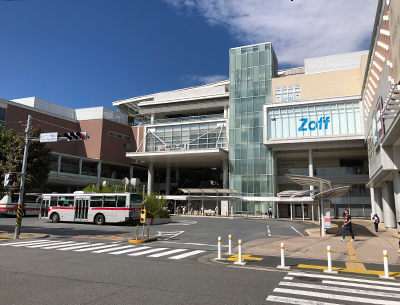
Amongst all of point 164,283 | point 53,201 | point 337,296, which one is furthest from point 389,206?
point 53,201

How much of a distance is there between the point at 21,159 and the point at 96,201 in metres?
8.91

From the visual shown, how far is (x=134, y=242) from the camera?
16.5 metres

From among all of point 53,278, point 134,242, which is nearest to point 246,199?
point 134,242

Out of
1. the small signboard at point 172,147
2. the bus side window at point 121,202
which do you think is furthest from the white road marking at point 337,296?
the small signboard at point 172,147

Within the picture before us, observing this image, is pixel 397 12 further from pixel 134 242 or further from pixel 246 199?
pixel 246 199

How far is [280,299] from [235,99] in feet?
153

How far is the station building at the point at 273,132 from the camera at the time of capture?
4425cm

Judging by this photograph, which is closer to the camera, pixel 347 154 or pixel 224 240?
pixel 224 240

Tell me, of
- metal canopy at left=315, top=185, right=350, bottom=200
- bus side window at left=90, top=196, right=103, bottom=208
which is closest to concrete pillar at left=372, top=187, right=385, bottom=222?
metal canopy at left=315, top=185, right=350, bottom=200

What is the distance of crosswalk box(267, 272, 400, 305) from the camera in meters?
6.52

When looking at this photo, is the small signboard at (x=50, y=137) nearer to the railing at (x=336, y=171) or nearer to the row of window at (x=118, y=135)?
the railing at (x=336, y=171)

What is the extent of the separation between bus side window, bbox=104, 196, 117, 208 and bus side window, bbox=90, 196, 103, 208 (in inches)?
23.3

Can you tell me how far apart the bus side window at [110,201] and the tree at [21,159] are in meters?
6.88

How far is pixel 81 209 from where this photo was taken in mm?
28578
